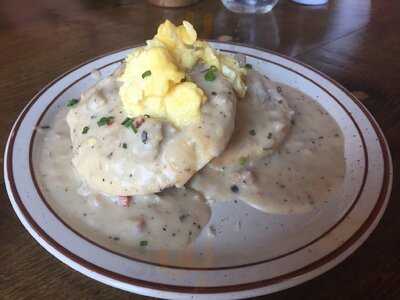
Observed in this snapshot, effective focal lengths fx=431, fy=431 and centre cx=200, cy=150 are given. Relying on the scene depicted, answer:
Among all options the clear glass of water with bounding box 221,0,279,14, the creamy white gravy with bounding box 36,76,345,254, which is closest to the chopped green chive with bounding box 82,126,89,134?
the creamy white gravy with bounding box 36,76,345,254

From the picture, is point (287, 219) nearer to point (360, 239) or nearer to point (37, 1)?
point (360, 239)

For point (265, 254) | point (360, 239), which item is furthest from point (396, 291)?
point (265, 254)

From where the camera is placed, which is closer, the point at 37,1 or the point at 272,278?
the point at 272,278

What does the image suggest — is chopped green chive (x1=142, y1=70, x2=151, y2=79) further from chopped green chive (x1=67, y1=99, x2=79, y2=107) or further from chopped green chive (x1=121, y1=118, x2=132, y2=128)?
chopped green chive (x1=67, y1=99, x2=79, y2=107)

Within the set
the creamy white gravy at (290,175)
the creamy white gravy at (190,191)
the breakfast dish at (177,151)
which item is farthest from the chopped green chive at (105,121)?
the creamy white gravy at (290,175)

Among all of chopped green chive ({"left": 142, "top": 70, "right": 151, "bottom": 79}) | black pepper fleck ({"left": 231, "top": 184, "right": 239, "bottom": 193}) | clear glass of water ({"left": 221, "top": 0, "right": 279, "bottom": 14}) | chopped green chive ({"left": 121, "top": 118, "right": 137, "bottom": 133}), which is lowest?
black pepper fleck ({"left": 231, "top": 184, "right": 239, "bottom": 193})

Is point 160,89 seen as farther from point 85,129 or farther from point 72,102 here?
point 72,102
